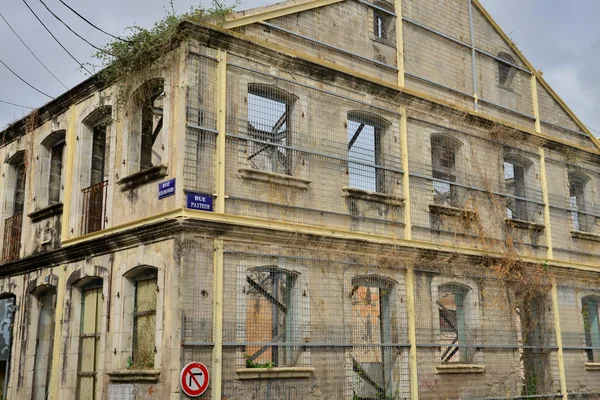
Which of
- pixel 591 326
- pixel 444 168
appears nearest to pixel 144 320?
pixel 444 168

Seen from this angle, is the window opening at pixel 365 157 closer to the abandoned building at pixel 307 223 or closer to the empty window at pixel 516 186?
the abandoned building at pixel 307 223

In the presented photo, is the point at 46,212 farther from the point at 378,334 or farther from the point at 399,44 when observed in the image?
the point at 399,44

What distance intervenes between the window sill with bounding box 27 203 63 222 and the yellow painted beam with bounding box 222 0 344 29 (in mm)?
5965

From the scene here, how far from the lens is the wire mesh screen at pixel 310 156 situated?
13.5 metres

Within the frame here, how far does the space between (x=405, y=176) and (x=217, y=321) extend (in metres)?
5.69

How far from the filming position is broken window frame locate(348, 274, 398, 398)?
14297 mm

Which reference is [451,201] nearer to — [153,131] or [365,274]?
[365,274]

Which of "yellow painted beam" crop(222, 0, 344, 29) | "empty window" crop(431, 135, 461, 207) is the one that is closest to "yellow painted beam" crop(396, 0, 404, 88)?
"empty window" crop(431, 135, 461, 207)

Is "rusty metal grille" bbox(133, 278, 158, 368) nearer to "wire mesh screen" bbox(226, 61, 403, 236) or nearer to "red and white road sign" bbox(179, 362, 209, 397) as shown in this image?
"red and white road sign" bbox(179, 362, 209, 397)

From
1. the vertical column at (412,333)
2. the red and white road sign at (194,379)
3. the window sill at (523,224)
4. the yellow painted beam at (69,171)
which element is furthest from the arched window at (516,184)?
the yellow painted beam at (69,171)

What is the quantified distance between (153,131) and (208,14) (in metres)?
2.68

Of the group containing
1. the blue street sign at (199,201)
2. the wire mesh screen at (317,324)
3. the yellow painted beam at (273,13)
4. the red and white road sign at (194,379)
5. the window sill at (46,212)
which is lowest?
the red and white road sign at (194,379)

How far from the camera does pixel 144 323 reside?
13.4 meters

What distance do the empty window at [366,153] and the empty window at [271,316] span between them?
2.67 meters
